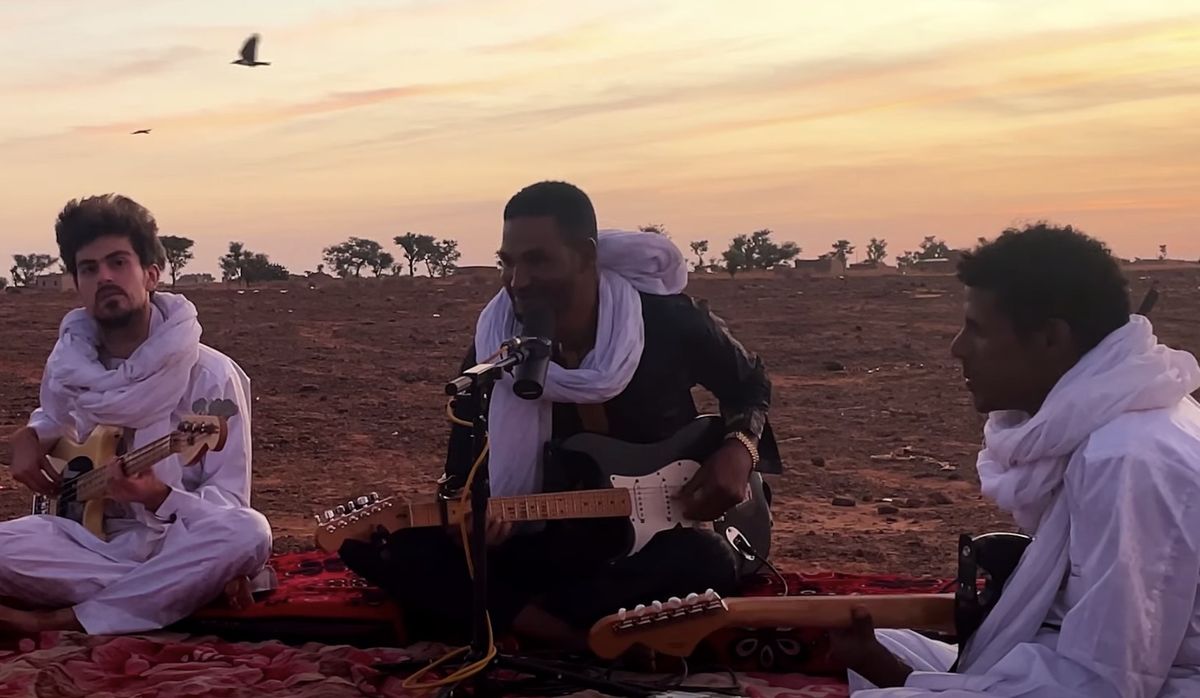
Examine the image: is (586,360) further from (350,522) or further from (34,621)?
(34,621)

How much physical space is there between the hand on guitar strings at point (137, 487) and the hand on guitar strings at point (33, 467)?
38 cm

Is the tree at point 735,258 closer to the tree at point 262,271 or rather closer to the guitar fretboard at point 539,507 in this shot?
the tree at point 262,271

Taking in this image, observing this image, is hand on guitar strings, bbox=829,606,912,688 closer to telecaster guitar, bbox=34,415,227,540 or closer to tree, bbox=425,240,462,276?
telecaster guitar, bbox=34,415,227,540

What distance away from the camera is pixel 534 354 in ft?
13.1

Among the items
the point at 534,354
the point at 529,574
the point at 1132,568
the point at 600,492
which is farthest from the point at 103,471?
the point at 1132,568

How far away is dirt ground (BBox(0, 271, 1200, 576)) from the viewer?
27.2ft

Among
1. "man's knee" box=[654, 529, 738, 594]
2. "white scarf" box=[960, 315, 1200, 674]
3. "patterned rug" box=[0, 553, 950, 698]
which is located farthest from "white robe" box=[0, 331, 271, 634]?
"white scarf" box=[960, 315, 1200, 674]

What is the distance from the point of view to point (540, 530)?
516 cm

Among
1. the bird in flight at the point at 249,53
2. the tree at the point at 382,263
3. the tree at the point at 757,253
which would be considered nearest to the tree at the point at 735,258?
the tree at the point at 757,253

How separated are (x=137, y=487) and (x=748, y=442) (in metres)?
2.41

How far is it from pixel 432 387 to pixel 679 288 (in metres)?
9.26

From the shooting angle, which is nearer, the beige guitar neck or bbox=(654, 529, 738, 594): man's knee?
the beige guitar neck

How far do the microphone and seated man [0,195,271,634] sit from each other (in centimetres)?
195

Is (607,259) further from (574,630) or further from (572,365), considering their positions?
(574,630)
